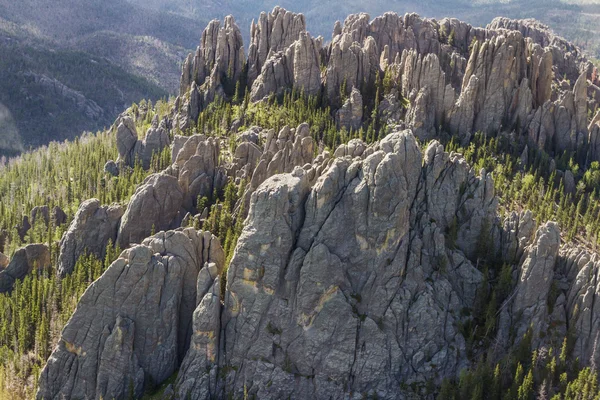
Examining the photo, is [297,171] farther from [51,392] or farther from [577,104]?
[577,104]

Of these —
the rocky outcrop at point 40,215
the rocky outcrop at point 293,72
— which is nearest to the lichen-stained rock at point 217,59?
the rocky outcrop at point 293,72

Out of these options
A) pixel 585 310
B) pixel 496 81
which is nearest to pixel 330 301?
pixel 585 310

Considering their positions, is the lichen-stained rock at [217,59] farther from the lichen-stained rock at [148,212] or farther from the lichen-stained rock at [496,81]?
the lichen-stained rock at [148,212]

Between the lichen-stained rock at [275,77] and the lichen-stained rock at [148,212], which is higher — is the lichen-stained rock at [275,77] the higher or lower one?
the higher one

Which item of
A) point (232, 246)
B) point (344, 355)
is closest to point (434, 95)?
point (232, 246)

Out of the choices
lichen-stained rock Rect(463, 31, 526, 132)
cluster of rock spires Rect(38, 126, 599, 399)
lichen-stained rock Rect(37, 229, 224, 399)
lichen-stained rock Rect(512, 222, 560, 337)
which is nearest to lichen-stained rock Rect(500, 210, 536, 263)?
cluster of rock spires Rect(38, 126, 599, 399)

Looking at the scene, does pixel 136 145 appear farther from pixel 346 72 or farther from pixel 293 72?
pixel 346 72
